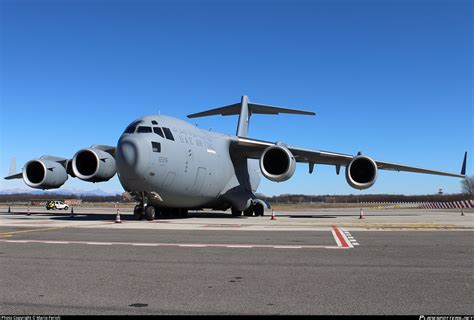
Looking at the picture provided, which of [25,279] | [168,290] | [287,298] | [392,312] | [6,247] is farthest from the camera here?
[6,247]

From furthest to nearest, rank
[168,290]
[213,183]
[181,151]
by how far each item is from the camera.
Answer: [213,183] → [181,151] → [168,290]

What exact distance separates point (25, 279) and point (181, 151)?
1394cm

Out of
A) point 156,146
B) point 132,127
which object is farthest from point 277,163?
point 132,127

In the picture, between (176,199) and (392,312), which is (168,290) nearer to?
(392,312)

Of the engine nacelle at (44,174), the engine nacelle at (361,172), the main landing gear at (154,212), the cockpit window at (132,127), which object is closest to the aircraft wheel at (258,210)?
Result: the main landing gear at (154,212)

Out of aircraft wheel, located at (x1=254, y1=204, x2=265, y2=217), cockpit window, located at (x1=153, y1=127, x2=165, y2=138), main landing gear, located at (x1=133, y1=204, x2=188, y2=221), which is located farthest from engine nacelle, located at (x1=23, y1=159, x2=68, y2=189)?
aircraft wheel, located at (x1=254, y1=204, x2=265, y2=217)

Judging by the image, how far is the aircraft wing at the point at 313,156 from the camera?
24203mm

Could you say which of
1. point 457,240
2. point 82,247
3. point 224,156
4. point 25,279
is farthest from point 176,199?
point 25,279

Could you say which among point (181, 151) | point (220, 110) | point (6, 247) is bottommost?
point (6, 247)

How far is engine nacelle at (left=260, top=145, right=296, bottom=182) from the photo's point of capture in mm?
21797

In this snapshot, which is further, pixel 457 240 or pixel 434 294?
pixel 457 240

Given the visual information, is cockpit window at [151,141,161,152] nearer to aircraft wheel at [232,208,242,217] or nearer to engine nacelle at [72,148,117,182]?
engine nacelle at [72,148,117,182]

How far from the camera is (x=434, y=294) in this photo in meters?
5.54

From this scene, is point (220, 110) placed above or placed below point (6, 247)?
above
